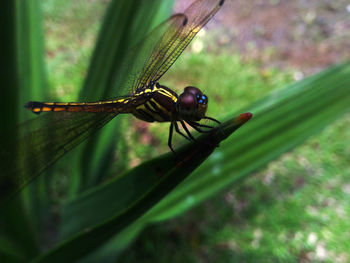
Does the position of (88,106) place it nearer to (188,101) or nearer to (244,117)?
(188,101)

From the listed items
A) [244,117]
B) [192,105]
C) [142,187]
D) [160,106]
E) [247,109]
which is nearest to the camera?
[244,117]

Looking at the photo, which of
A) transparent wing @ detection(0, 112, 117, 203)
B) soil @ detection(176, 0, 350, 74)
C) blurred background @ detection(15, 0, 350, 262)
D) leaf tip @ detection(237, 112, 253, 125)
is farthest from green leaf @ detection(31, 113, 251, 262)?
soil @ detection(176, 0, 350, 74)

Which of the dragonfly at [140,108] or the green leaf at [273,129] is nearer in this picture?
the dragonfly at [140,108]

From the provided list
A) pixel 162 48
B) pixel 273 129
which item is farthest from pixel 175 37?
pixel 273 129

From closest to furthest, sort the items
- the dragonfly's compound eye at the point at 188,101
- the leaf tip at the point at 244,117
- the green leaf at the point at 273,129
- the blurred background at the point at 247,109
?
the leaf tip at the point at 244,117, the dragonfly's compound eye at the point at 188,101, the green leaf at the point at 273,129, the blurred background at the point at 247,109

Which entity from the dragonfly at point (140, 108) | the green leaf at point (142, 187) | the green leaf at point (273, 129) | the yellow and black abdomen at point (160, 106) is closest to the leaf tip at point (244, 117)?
the green leaf at point (142, 187)

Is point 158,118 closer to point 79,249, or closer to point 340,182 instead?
point 79,249

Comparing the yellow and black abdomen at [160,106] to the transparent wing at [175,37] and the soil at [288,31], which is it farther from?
the soil at [288,31]
